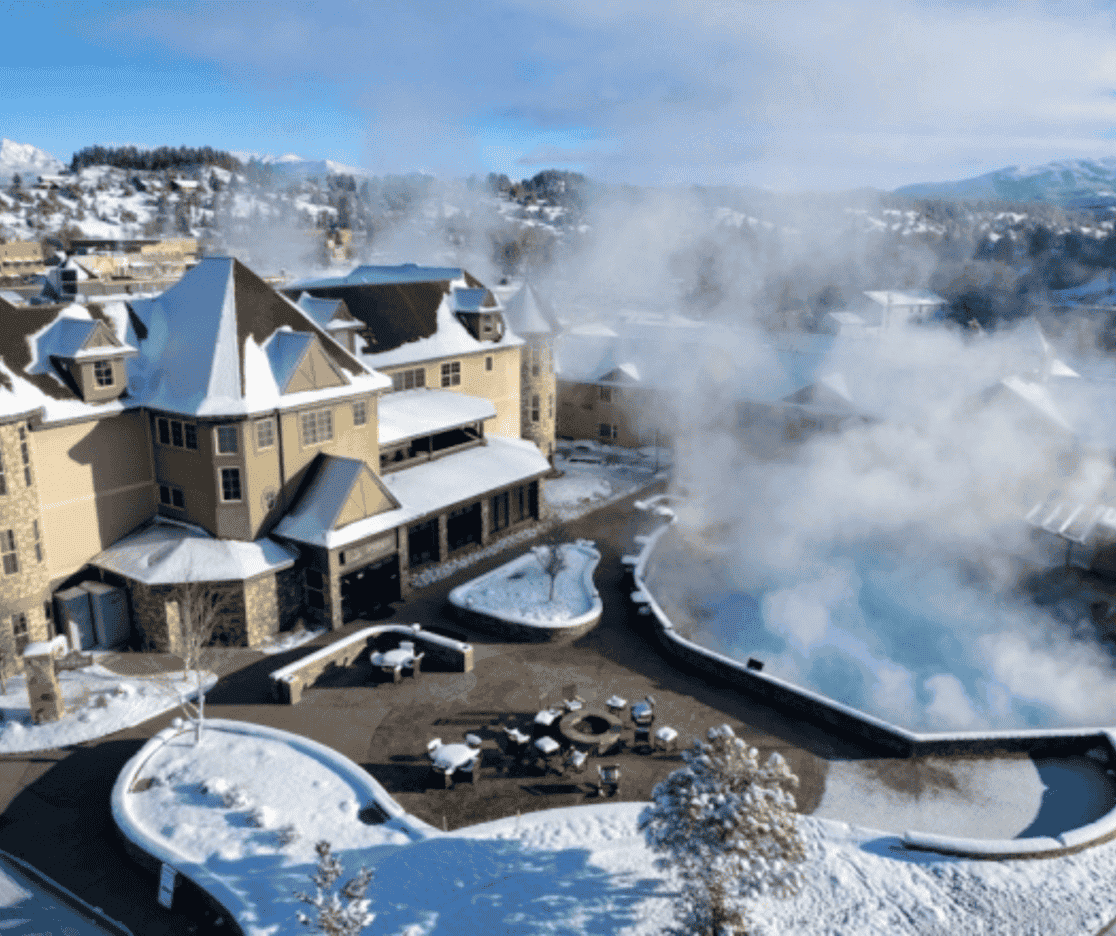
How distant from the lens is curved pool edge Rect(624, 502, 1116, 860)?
725 inches

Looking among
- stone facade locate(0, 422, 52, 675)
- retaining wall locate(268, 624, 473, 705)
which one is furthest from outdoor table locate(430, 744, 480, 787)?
stone facade locate(0, 422, 52, 675)

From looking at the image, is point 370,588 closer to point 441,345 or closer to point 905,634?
point 441,345

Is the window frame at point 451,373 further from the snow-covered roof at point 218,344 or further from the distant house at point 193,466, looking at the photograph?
the snow-covered roof at point 218,344

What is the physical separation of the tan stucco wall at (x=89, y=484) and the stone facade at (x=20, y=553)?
31 centimetres

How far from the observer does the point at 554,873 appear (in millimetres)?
17734

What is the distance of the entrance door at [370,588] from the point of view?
30.0 metres

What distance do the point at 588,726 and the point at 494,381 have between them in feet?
78.7

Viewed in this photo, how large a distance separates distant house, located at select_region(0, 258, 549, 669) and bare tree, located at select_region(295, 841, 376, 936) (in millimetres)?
13671

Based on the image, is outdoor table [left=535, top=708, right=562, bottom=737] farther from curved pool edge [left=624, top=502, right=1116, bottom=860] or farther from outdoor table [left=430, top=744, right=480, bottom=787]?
curved pool edge [left=624, top=502, right=1116, bottom=860]

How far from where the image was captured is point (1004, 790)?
69.7 ft

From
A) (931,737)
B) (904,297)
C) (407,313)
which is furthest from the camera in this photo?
(904,297)

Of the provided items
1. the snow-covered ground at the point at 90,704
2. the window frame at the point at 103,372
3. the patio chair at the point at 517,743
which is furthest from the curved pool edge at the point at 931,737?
the window frame at the point at 103,372

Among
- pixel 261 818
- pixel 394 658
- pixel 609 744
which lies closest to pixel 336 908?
pixel 261 818

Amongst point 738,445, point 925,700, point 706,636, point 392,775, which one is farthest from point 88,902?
point 738,445
